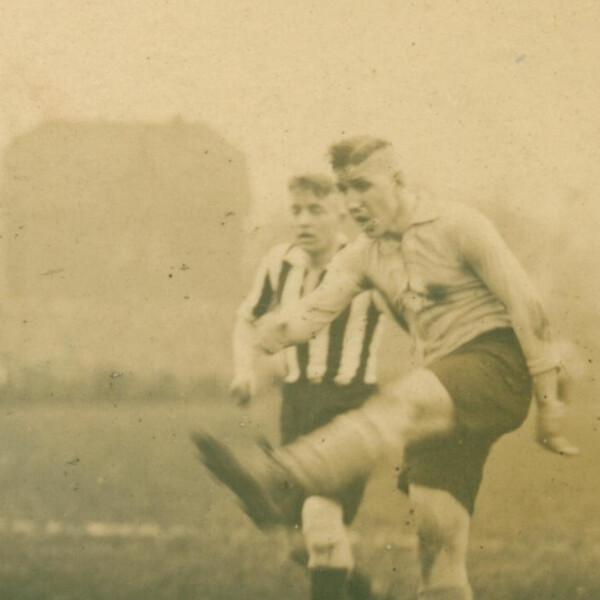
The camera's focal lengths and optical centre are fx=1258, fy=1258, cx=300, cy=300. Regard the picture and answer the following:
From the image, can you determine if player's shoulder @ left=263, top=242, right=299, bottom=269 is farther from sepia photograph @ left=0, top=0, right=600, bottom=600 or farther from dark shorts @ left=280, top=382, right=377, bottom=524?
dark shorts @ left=280, top=382, right=377, bottom=524

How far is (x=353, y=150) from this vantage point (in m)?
3.63

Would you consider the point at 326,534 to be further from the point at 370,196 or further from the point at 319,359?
the point at 370,196

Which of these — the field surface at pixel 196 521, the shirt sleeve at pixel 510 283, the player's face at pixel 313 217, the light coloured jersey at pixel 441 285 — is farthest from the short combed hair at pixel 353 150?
the field surface at pixel 196 521

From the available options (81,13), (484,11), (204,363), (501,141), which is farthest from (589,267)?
(81,13)

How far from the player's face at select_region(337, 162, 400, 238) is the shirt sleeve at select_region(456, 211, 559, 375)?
0.21 meters

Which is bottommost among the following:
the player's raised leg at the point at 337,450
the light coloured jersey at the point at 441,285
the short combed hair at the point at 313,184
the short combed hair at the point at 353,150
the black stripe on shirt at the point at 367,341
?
the player's raised leg at the point at 337,450

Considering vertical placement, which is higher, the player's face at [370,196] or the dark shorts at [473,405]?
the player's face at [370,196]

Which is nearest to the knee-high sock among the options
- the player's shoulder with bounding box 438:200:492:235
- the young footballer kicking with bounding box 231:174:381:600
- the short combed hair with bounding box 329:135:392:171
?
the young footballer kicking with bounding box 231:174:381:600

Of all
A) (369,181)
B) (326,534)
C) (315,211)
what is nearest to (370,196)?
(369,181)

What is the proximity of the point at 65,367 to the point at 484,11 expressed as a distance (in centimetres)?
160

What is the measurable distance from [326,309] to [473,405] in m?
0.50

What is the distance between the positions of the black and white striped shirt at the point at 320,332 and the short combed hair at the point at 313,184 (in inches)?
6.7

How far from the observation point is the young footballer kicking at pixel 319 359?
143 inches

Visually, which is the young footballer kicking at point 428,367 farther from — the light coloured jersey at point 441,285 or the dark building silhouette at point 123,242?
the dark building silhouette at point 123,242
